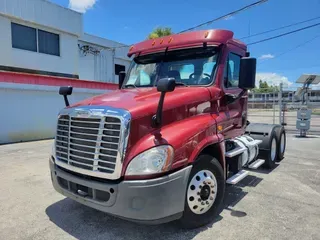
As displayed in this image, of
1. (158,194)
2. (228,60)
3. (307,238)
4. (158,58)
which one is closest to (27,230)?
(158,194)

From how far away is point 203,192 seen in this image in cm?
336

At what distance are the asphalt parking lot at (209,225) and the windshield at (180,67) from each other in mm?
2033

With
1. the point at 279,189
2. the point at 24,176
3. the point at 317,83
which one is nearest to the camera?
the point at 279,189

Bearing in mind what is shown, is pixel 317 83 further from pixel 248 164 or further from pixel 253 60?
pixel 253 60

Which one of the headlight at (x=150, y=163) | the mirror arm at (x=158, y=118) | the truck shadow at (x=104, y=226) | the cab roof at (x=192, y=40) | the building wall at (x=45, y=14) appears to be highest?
the building wall at (x=45, y=14)

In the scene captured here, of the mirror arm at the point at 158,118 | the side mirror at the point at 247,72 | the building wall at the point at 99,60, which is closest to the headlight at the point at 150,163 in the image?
the mirror arm at the point at 158,118

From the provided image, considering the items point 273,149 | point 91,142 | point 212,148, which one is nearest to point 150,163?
point 91,142

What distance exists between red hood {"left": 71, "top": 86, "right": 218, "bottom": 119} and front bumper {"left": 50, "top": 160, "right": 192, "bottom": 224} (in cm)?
75

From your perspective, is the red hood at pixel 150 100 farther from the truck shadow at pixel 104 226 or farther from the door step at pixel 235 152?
the truck shadow at pixel 104 226

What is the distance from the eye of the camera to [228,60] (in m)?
4.25

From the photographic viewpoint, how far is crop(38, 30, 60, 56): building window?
1391 centimetres

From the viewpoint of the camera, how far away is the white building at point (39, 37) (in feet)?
40.6

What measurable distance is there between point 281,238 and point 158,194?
1621 millimetres

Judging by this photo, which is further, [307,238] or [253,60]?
[253,60]
